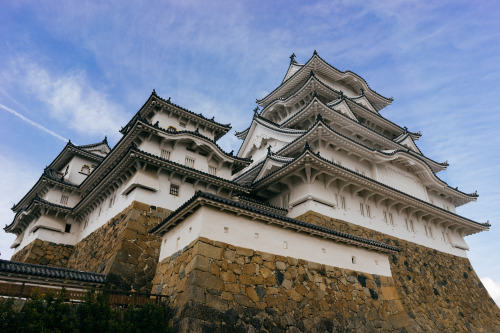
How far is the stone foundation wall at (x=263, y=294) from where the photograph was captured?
9.41 meters

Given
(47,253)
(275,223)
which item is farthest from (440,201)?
(47,253)

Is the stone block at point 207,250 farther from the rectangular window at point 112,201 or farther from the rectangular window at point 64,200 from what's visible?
the rectangular window at point 64,200

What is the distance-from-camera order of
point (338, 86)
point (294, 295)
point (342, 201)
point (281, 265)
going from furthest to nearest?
point (338, 86) → point (342, 201) → point (281, 265) → point (294, 295)

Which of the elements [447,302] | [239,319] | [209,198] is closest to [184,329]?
[239,319]

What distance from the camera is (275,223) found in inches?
464

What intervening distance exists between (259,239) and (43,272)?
762 cm

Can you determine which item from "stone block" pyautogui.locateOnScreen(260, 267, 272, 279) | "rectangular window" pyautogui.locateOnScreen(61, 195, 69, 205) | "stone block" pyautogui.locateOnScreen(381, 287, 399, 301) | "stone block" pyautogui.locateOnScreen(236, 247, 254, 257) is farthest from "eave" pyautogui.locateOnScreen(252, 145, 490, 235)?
"rectangular window" pyautogui.locateOnScreen(61, 195, 69, 205)

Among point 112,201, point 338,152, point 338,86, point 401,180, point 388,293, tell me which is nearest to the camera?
point 388,293

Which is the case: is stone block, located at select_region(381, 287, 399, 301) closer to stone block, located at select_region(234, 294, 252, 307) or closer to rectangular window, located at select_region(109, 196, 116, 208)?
stone block, located at select_region(234, 294, 252, 307)

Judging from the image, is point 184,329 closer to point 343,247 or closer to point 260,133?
point 343,247

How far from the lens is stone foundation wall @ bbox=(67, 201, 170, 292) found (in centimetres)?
1409

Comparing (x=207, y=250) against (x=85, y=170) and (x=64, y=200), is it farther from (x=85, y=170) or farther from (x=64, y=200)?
(x=85, y=170)

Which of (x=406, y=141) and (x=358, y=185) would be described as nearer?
(x=358, y=185)

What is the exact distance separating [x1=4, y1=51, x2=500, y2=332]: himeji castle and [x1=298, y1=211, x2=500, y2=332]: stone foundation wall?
0.11m
